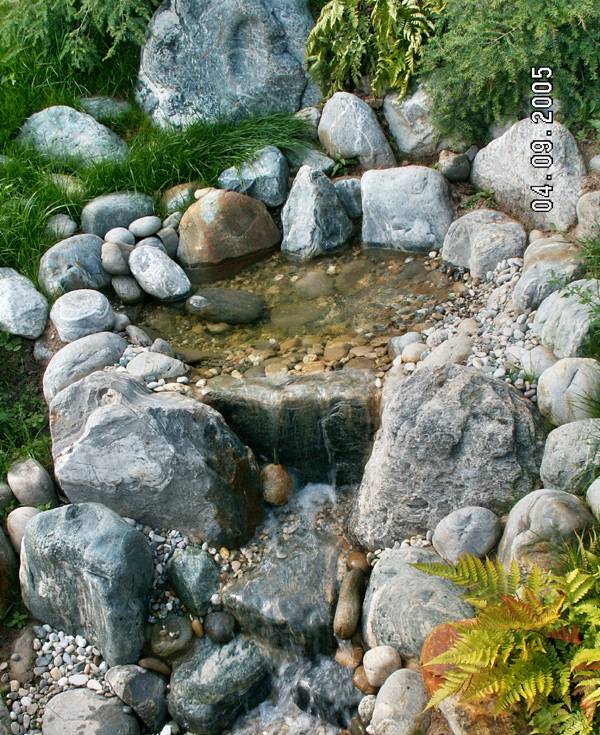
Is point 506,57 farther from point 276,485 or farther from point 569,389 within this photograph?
point 276,485

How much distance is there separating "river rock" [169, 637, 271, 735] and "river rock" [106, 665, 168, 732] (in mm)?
69

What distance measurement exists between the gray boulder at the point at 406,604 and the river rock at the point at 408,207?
3325 millimetres

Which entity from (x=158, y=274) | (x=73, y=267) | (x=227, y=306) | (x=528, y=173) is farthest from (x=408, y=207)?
(x=73, y=267)

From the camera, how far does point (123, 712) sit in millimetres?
3535

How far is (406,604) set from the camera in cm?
347

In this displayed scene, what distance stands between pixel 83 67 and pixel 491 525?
695cm

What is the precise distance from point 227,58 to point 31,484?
5.31 metres

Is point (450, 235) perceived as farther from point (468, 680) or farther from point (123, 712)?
point (123, 712)

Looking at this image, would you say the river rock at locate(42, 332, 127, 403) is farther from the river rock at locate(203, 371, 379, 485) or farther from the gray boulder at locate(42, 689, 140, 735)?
the gray boulder at locate(42, 689, 140, 735)

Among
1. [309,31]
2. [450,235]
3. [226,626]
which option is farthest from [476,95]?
[226,626]

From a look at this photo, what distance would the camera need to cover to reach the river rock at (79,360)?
475 centimetres

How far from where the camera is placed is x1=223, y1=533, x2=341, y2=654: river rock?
3867mm

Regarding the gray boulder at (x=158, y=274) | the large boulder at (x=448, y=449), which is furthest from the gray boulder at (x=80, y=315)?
the large boulder at (x=448, y=449)

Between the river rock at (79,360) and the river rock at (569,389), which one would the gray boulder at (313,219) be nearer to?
the river rock at (79,360)
